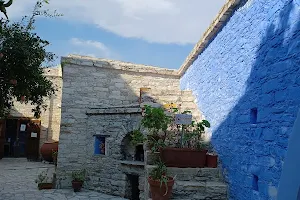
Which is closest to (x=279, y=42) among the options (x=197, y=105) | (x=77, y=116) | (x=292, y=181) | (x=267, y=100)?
(x=267, y=100)

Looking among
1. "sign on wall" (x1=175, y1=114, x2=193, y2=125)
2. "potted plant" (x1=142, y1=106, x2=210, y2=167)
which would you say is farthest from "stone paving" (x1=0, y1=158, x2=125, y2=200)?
"sign on wall" (x1=175, y1=114, x2=193, y2=125)

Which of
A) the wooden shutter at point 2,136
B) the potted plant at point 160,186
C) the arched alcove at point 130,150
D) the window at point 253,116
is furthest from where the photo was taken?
the wooden shutter at point 2,136

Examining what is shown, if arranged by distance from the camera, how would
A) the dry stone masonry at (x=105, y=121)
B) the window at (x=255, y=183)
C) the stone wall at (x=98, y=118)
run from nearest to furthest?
1. the window at (x=255, y=183)
2. the dry stone masonry at (x=105, y=121)
3. the stone wall at (x=98, y=118)

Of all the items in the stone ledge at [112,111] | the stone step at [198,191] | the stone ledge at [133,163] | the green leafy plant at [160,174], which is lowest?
the stone step at [198,191]

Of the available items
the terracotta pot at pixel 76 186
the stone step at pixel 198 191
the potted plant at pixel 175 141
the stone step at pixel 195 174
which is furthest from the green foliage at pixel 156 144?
the terracotta pot at pixel 76 186

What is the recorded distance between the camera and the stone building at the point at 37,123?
14.6 meters

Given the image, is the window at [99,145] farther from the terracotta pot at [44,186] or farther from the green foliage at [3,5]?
the green foliage at [3,5]

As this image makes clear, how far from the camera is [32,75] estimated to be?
4723 millimetres

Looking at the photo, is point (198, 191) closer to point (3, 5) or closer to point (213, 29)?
point (213, 29)

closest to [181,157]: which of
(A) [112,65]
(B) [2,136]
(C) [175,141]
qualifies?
(C) [175,141]

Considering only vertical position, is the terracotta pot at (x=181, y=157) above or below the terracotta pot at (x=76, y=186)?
above

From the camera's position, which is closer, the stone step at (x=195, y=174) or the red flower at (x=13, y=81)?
the red flower at (x=13, y=81)

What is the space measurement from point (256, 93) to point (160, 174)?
1.97m

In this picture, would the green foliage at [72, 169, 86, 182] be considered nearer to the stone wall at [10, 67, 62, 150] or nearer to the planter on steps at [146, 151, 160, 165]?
the planter on steps at [146, 151, 160, 165]
